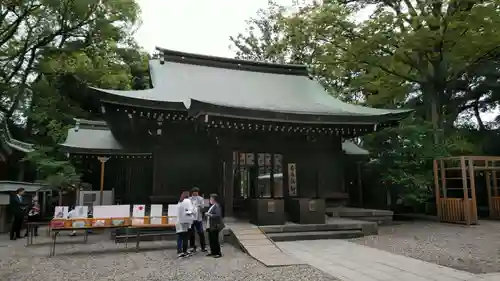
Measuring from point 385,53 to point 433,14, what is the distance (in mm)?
2391

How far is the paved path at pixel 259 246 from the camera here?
6.23 meters

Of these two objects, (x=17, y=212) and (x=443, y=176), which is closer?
(x=17, y=212)

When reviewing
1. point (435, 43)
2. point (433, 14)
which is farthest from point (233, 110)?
point (433, 14)

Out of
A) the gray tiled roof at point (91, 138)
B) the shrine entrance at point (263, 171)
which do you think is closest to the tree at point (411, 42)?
the shrine entrance at point (263, 171)

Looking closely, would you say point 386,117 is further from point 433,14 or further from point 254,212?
point 433,14

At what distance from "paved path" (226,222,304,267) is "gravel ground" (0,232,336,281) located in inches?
7.6

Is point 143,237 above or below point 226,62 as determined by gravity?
below

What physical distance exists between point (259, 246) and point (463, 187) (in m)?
8.03

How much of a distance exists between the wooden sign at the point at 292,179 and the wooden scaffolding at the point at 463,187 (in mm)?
5236

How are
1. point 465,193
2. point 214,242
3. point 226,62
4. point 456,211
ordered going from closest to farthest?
point 214,242 → point 465,193 → point 456,211 → point 226,62

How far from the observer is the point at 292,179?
11.1m

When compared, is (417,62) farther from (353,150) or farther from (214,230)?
(214,230)

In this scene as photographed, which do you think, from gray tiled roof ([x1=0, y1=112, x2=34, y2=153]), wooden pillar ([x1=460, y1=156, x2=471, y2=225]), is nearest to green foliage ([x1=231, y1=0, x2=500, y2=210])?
wooden pillar ([x1=460, y1=156, x2=471, y2=225])

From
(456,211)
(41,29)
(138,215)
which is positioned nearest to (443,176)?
(456,211)
